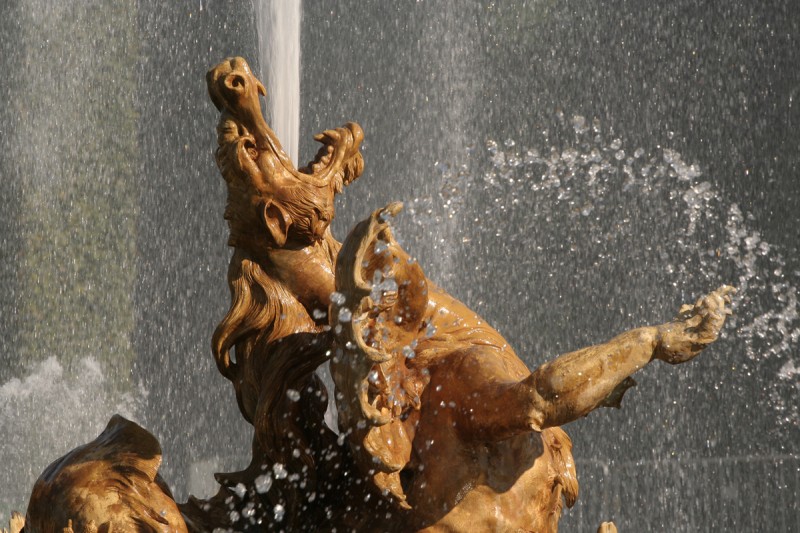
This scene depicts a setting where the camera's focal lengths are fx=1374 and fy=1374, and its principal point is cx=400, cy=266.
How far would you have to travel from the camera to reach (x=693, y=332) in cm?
333

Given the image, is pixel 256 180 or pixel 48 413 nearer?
pixel 256 180

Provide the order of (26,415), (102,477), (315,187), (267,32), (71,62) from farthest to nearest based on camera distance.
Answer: (71,62)
(26,415)
(267,32)
(315,187)
(102,477)

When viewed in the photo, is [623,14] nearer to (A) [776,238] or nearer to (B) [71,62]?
(A) [776,238]

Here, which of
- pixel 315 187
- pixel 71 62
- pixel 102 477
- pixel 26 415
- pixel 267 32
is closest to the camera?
pixel 102 477

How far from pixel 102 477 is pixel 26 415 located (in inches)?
273

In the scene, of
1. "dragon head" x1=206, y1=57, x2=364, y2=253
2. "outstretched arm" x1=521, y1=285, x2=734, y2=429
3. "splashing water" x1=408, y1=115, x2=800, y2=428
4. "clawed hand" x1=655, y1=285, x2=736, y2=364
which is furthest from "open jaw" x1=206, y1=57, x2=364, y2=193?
"splashing water" x1=408, y1=115, x2=800, y2=428

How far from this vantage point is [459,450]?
138 inches

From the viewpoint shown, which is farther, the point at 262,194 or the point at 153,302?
the point at 153,302

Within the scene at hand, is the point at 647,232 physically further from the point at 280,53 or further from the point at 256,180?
the point at 256,180

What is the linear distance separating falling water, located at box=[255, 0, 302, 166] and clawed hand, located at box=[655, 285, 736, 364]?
5920mm

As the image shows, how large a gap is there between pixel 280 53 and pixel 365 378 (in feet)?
20.9

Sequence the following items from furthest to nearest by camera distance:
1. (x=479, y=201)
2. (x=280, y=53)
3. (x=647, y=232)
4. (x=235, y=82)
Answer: (x=479, y=201)
(x=647, y=232)
(x=280, y=53)
(x=235, y=82)

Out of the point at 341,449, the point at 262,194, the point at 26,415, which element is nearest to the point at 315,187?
the point at 262,194

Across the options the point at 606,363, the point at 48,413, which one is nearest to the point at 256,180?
the point at 606,363
